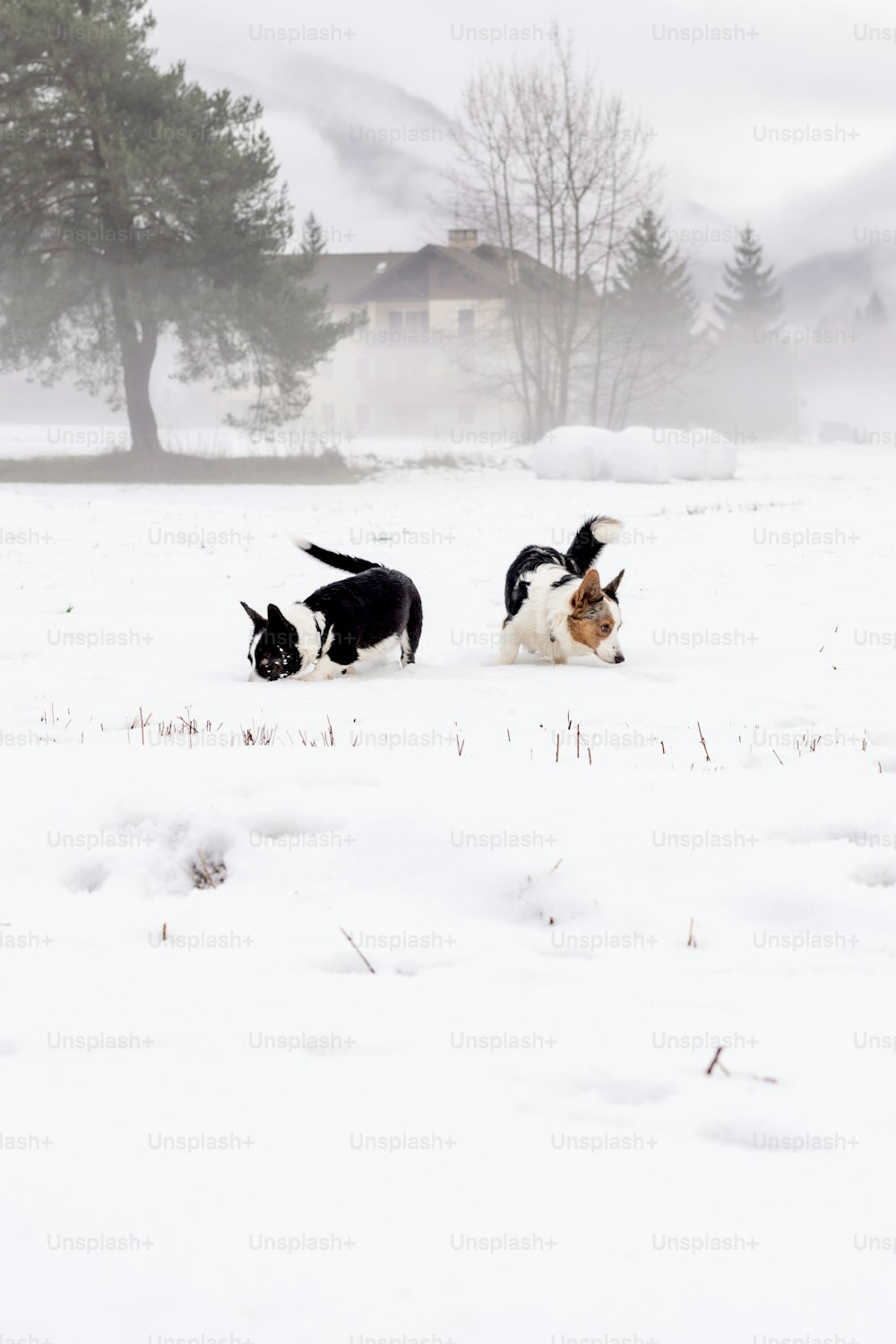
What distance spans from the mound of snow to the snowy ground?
73.7 feet

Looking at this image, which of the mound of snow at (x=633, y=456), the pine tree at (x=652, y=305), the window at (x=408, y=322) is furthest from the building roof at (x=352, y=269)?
the mound of snow at (x=633, y=456)

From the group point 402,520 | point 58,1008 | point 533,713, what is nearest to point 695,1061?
point 58,1008

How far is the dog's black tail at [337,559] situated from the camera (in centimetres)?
664

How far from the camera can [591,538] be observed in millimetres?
7312

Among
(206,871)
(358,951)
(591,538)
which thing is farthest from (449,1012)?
(591,538)

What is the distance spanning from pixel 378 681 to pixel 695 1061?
4057 mm

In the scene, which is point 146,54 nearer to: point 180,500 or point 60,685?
point 180,500

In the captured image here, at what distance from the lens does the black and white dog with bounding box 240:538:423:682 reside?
6.12m

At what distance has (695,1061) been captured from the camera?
2320 millimetres

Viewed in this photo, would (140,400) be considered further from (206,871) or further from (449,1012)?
(449,1012)

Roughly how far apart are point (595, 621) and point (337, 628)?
1.63 metres

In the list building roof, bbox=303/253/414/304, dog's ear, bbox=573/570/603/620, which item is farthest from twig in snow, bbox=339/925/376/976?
building roof, bbox=303/253/414/304

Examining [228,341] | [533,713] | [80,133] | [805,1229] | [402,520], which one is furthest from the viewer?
[228,341]

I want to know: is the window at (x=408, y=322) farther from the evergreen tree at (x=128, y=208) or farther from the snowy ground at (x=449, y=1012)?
the snowy ground at (x=449, y=1012)
